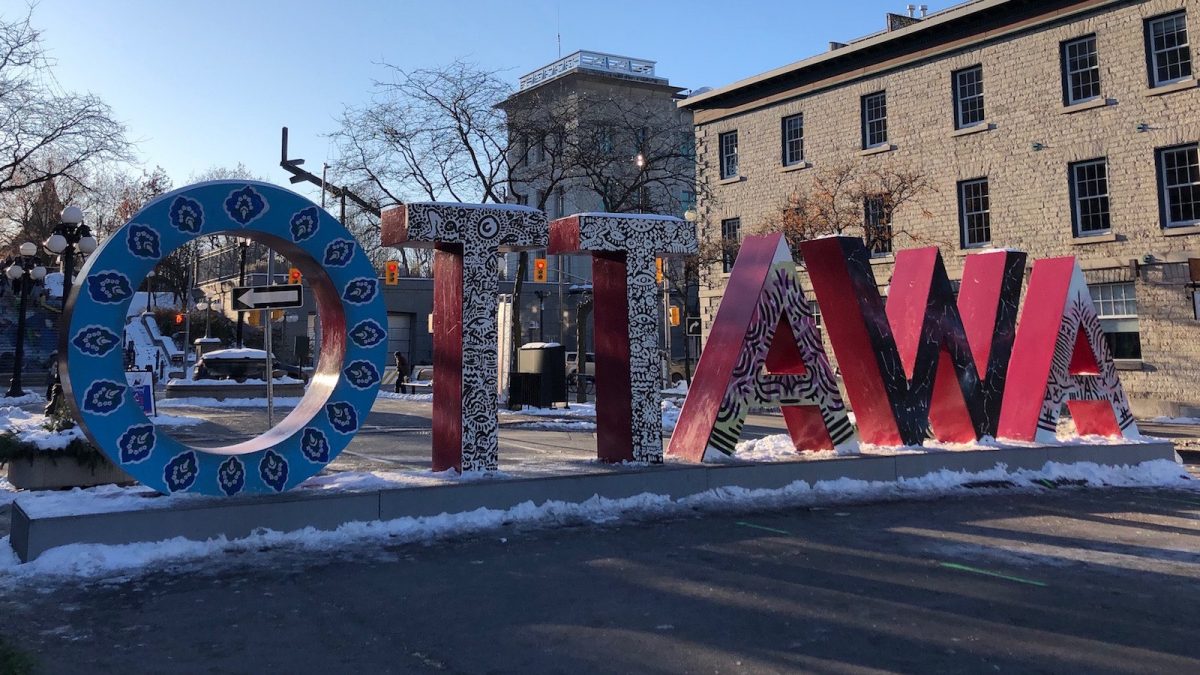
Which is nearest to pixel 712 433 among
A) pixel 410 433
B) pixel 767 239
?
pixel 767 239

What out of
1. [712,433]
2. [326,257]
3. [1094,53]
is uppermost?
[1094,53]

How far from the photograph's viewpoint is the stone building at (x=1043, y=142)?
70.7 feet

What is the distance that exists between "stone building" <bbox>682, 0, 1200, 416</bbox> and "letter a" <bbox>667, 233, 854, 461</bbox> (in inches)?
627

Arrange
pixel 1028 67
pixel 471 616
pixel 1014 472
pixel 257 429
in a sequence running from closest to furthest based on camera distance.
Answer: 1. pixel 471 616
2. pixel 1014 472
3. pixel 257 429
4. pixel 1028 67

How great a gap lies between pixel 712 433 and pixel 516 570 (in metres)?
3.94

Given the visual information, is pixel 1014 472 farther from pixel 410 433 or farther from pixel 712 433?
pixel 410 433

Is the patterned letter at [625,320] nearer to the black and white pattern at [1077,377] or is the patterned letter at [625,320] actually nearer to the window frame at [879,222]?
the black and white pattern at [1077,377]

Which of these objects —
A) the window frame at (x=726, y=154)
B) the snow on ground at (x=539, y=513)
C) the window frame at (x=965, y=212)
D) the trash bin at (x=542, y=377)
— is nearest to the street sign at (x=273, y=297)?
the snow on ground at (x=539, y=513)

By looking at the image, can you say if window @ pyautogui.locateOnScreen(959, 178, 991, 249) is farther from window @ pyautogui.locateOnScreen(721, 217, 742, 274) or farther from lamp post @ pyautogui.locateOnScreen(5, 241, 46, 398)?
lamp post @ pyautogui.locateOnScreen(5, 241, 46, 398)

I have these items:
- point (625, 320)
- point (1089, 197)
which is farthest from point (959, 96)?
point (625, 320)

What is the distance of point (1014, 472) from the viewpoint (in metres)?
10.3

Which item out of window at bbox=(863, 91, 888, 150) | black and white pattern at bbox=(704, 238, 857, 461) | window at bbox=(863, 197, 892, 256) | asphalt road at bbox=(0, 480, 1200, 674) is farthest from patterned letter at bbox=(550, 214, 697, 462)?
window at bbox=(863, 91, 888, 150)

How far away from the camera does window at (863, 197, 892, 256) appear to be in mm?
25234

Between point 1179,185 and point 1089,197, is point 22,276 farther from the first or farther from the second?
point 1179,185
